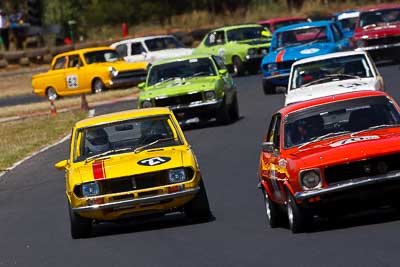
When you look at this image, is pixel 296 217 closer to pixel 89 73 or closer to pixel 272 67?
pixel 272 67

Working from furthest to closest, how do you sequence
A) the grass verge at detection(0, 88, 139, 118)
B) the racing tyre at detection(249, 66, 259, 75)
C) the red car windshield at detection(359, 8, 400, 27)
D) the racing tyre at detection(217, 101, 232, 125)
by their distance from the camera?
1. the racing tyre at detection(249, 66, 259, 75)
2. the grass verge at detection(0, 88, 139, 118)
3. the red car windshield at detection(359, 8, 400, 27)
4. the racing tyre at detection(217, 101, 232, 125)

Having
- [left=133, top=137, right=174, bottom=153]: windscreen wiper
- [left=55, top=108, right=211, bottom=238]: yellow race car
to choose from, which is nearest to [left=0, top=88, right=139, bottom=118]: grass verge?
[left=133, top=137, right=174, bottom=153]: windscreen wiper

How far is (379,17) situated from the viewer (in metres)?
34.8

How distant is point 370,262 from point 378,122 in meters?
2.95

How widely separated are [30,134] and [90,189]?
1535 centimetres

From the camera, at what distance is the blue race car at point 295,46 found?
28.8m

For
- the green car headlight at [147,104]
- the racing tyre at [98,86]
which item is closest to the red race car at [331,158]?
the green car headlight at [147,104]

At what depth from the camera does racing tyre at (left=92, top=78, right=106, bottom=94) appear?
3841cm

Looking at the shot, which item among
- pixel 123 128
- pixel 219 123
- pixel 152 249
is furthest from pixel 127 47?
pixel 152 249

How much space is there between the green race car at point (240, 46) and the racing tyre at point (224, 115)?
11.7 meters

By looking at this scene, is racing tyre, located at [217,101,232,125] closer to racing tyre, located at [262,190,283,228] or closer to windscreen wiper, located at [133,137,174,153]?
windscreen wiper, located at [133,137,174,153]

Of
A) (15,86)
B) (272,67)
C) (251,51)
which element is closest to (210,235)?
(272,67)

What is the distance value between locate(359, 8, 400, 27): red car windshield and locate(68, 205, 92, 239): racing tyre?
22.3m

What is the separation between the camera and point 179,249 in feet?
36.8
